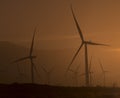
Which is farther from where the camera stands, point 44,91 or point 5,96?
point 44,91

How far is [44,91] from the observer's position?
75938 mm

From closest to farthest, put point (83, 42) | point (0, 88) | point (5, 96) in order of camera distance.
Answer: point (5, 96) → point (0, 88) → point (83, 42)

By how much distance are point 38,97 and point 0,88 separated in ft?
40.2

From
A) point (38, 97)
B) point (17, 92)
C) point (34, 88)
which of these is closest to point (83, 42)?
point (34, 88)

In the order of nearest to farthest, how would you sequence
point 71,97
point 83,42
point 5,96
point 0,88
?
Answer: point 5,96 < point 71,97 < point 0,88 < point 83,42

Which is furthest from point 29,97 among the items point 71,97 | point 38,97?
point 71,97

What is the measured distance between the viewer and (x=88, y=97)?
2832 inches

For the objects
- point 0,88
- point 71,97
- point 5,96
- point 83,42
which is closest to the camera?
point 5,96

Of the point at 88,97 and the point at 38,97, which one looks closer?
the point at 38,97

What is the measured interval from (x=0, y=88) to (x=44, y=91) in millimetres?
7094

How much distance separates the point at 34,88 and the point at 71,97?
10908mm

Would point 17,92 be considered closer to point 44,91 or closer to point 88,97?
point 44,91

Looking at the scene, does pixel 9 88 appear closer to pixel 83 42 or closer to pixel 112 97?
pixel 112 97

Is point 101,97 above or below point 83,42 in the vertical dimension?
below
